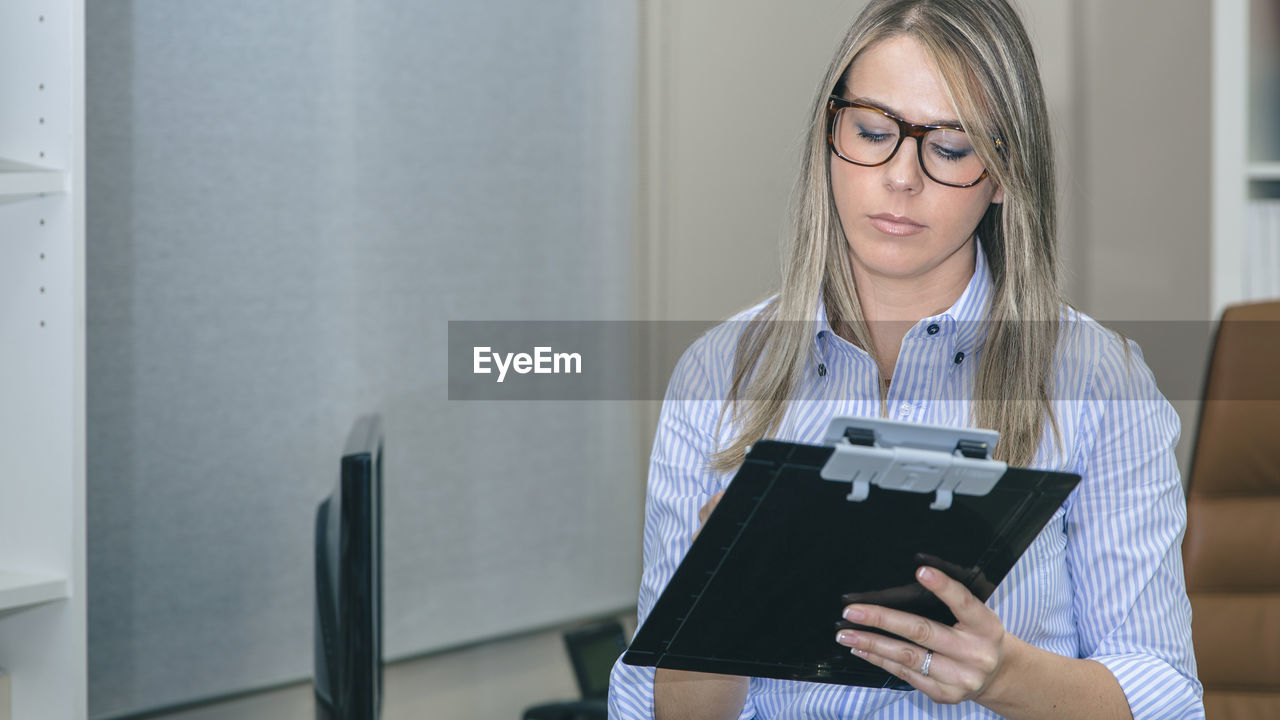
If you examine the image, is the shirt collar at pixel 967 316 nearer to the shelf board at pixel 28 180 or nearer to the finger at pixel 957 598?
the finger at pixel 957 598

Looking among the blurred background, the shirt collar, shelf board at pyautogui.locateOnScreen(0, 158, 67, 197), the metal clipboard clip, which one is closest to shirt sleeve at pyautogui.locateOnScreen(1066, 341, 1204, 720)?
the shirt collar

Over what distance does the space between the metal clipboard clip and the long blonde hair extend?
34 centimetres

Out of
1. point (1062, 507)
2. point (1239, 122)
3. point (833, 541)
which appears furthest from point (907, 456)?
point (1239, 122)

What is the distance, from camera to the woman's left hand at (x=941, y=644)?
2.60 feet

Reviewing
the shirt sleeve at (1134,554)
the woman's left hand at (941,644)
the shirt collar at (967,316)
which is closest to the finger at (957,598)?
the woman's left hand at (941,644)

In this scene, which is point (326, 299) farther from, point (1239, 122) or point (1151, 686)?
point (1239, 122)

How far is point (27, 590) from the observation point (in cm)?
116

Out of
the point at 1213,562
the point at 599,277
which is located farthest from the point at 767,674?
the point at 599,277

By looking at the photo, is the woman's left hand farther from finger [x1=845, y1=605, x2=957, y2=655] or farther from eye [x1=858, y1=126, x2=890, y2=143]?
eye [x1=858, y1=126, x2=890, y2=143]

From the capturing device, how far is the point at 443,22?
5.80ft

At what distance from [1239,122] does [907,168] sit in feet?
3.89

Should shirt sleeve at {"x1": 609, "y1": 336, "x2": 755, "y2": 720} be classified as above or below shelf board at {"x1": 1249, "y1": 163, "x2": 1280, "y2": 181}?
below

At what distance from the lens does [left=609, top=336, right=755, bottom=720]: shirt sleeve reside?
1.06m

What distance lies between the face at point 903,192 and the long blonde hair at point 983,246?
15 mm
